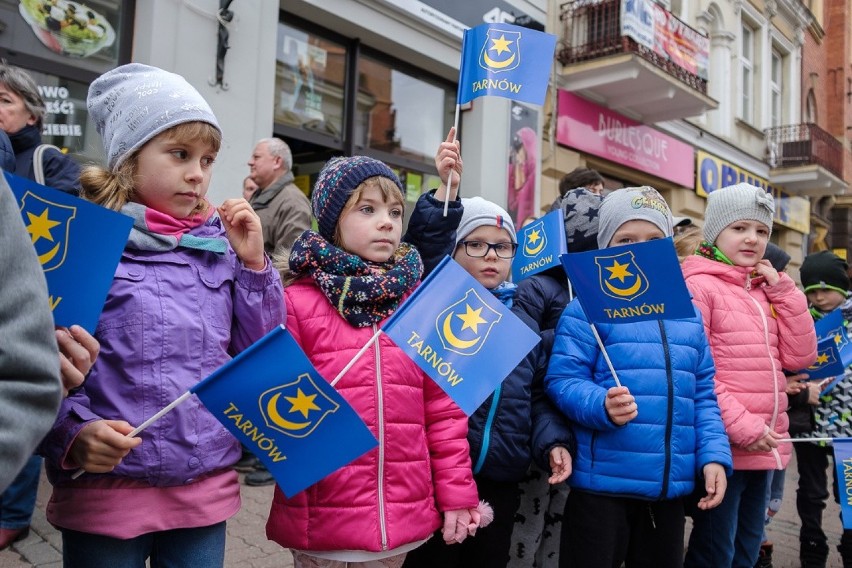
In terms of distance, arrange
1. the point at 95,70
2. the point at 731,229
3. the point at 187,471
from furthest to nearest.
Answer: the point at 95,70, the point at 731,229, the point at 187,471

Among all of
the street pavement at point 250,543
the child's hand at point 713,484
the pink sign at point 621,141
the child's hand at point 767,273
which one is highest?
the pink sign at point 621,141

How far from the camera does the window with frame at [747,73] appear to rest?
46.4 feet

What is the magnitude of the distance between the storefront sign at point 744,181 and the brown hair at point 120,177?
10371mm

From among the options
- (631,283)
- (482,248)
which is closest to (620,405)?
(631,283)


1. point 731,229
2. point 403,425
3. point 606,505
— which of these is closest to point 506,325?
point 403,425

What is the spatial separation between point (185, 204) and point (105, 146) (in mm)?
281

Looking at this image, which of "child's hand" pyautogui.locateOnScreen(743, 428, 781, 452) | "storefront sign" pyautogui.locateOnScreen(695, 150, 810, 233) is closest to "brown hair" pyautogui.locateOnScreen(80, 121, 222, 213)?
"child's hand" pyautogui.locateOnScreen(743, 428, 781, 452)

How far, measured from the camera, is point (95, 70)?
4934 millimetres

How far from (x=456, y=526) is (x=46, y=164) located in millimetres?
2452

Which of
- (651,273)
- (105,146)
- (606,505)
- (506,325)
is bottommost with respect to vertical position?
(606,505)

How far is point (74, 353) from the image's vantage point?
1.26 metres

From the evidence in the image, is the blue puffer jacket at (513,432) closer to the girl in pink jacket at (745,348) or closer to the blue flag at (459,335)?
the blue flag at (459,335)

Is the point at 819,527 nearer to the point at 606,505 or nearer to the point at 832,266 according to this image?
the point at 832,266

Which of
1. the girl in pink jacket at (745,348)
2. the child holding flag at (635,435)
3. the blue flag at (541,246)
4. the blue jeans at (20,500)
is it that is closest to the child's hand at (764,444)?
the girl in pink jacket at (745,348)
